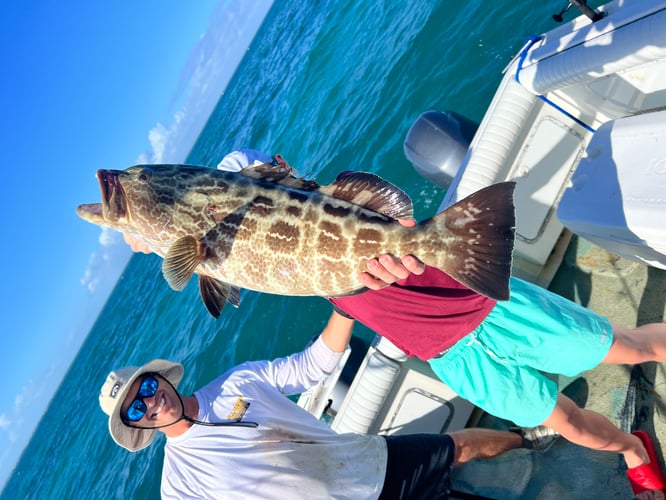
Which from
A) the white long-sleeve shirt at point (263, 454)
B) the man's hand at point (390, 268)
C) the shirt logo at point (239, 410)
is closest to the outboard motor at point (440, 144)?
the man's hand at point (390, 268)

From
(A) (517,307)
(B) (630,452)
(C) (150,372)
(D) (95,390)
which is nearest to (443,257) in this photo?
(A) (517,307)

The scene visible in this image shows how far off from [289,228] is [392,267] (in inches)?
28.7

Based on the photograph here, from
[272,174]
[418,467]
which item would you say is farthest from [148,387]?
[418,467]

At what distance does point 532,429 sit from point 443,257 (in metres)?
2.50

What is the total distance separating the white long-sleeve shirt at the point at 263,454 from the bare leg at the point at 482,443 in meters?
0.86

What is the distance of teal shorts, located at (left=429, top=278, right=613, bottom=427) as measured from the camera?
10.6ft

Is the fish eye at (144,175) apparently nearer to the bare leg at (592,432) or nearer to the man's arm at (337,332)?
the man's arm at (337,332)

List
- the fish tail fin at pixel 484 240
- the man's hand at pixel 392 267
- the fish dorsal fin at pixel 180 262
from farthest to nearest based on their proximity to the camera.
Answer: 1. the fish dorsal fin at pixel 180 262
2. the man's hand at pixel 392 267
3. the fish tail fin at pixel 484 240

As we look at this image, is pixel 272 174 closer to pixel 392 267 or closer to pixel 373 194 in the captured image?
pixel 373 194

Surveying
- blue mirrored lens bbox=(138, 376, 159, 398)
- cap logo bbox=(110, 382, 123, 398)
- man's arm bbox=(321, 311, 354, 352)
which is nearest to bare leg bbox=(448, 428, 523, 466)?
man's arm bbox=(321, 311, 354, 352)

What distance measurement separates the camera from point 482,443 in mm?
4395

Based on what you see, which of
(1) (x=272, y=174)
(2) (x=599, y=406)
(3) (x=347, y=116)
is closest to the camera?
(1) (x=272, y=174)

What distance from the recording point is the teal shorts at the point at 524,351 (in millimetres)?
3219

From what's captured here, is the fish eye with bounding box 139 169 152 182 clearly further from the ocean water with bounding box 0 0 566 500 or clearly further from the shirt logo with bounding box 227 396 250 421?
the ocean water with bounding box 0 0 566 500
